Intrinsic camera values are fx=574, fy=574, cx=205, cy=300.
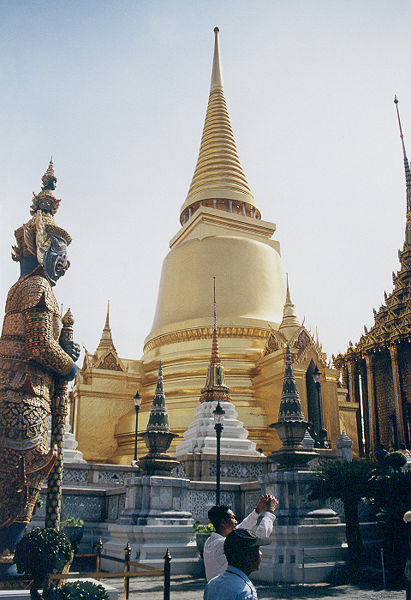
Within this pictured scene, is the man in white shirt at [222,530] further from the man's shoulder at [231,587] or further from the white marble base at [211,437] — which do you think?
the white marble base at [211,437]

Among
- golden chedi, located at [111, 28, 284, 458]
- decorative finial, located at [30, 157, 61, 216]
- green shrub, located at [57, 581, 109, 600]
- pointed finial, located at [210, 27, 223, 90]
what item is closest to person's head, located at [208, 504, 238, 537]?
green shrub, located at [57, 581, 109, 600]

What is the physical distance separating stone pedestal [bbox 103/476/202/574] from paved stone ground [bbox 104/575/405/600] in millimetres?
984

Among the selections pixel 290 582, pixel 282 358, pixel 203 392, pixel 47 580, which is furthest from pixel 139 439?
pixel 47 580

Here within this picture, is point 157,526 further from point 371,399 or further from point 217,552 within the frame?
point 371,399

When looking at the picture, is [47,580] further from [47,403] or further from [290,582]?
[290,582]

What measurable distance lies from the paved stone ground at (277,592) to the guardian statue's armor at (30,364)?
8.86 ft

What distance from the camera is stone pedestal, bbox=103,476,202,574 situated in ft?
34.8

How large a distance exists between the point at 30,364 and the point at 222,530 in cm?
358

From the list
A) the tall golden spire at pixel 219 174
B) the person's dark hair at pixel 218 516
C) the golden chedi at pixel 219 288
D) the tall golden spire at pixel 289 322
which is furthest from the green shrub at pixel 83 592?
the tall golden spire at pixel 219 174

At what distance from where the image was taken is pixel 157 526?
427 inches

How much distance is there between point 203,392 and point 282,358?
453 cm

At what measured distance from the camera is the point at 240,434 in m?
17.5

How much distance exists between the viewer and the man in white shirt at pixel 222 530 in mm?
4242

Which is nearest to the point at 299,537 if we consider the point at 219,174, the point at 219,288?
the point at 219,288
